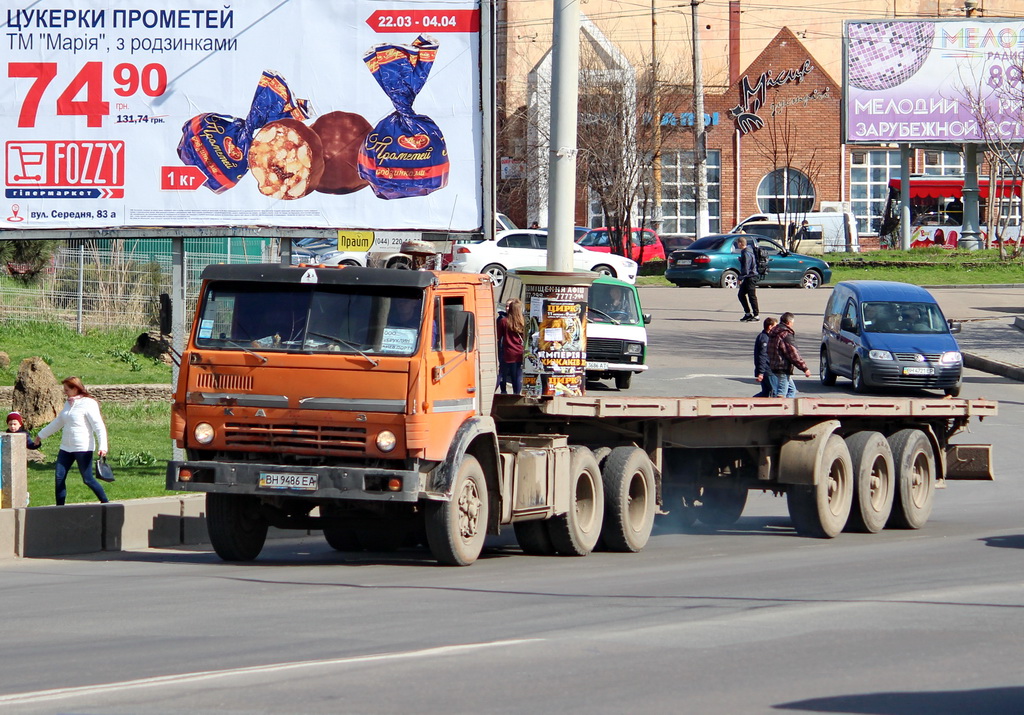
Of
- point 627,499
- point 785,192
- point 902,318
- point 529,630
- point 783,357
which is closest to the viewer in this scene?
point 529,630

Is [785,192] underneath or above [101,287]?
above

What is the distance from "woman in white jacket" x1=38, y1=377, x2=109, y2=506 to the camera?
1349cm

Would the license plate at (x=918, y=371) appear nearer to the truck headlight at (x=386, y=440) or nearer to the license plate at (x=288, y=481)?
the truck headlight at (x=386, y=440)

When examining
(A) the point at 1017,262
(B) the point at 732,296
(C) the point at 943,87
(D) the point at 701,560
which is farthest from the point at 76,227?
(C) the point at 943,87

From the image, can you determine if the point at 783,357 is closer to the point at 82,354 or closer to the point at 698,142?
the point at 82,354

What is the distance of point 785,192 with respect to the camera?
64188 millimetres

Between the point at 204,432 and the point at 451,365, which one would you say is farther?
the point at 451,365

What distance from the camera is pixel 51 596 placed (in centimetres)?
1020

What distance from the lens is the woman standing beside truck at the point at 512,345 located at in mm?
19938

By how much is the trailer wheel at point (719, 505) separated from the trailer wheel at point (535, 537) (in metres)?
2.78

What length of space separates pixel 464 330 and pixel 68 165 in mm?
6979

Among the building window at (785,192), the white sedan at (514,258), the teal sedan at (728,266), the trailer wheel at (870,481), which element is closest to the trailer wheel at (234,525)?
the trailer wheel at (870,481)

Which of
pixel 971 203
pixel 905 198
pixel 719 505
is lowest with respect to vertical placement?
pixel 719 505

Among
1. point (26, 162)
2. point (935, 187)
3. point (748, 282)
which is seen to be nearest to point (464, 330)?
point (26, 162)
